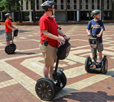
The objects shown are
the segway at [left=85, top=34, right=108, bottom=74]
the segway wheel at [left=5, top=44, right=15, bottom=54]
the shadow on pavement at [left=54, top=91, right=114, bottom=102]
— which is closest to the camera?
the shadow on pavement at [left=54, top=91, right=114, bottom=102]

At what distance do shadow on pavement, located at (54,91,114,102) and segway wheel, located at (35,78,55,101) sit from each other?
0.26 meters

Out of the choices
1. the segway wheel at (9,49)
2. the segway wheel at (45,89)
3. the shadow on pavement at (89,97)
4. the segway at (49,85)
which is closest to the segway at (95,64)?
the shadow on pavement at (89,97)

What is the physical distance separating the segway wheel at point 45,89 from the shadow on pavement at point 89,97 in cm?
26

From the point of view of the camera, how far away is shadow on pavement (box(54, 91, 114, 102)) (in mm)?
3529

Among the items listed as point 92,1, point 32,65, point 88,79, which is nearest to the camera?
point 88,79

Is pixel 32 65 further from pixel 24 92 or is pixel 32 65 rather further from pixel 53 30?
A: pixel 53 30

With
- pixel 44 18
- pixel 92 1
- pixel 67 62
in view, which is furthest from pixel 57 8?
pixel 44 18

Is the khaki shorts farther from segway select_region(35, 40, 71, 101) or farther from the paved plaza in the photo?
the paved plaza

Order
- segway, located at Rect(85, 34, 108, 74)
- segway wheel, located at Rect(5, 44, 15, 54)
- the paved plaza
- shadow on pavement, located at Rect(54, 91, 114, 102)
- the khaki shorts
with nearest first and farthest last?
the khaki shorts, shadow on pavement, located at Rect(54, 91, 114, 102), the paved plaza, segway, located at Rect(85, 34, 108, 74), segway wheel, located at Rect(5, 44, 15, 54)

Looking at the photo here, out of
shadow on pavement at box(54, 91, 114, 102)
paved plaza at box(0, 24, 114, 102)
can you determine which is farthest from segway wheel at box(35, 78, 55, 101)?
shadow on pavement at box(54, 91, 114, 102)

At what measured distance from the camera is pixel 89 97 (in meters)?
3.63

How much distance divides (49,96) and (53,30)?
1.40 meters

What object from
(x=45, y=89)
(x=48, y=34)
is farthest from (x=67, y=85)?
(x=48, y=34)

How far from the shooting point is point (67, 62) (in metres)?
6.53
